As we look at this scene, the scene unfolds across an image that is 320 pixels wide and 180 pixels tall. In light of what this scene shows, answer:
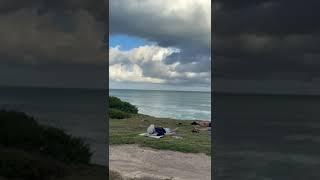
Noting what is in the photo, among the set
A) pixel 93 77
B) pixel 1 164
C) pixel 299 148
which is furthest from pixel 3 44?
pixel 299 148

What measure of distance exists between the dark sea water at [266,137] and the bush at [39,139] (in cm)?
274

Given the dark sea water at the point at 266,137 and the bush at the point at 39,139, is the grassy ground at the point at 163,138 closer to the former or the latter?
the dark sea water at the point at 266,137

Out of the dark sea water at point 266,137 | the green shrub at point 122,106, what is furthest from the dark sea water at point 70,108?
the green shrub at point 122,106

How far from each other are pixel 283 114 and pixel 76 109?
5.77 metres

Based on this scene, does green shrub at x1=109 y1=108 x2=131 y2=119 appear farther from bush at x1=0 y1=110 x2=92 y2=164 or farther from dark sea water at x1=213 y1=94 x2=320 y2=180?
bush at x1=0 y1=110 x2=92 y2=164

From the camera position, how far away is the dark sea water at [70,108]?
754 cm

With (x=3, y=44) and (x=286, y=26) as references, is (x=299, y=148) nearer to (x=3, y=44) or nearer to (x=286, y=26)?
(x=286, y=26)

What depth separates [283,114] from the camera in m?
12.1

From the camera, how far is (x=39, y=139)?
22.2ft

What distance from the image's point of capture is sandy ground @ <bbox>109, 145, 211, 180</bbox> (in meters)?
9.59

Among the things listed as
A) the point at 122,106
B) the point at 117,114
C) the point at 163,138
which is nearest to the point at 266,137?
the point at 163,138

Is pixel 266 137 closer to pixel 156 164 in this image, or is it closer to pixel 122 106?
pixel 156 164

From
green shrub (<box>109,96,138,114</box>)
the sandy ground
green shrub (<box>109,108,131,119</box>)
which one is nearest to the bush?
the sandy ground

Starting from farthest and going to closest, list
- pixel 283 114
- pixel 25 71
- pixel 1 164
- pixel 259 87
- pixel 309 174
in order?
pixel 283 114 → pixel 259 87 → pixel 309 174 → pixel 25 71 → pixel 1 164
